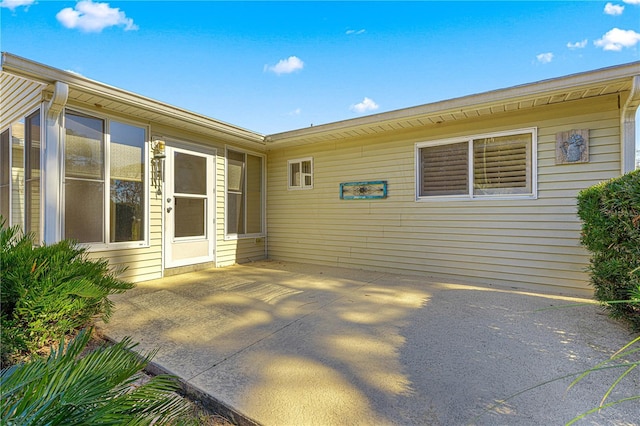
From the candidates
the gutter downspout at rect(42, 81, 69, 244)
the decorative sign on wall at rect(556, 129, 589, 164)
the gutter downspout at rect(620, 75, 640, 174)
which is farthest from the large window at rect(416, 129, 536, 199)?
the gutter downspout at rect(42, 81, 69, 244)

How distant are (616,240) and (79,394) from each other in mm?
3631

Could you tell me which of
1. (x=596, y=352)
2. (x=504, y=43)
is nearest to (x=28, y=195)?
(x=596, y=352)

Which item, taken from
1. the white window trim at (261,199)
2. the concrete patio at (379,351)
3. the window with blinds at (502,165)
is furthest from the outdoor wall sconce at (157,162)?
the window with blinds at (502,165)

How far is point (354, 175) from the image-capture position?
5520 mm

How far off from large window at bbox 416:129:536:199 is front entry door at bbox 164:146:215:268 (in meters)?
3.69

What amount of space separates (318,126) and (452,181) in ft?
7.82

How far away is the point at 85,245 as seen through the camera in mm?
3900

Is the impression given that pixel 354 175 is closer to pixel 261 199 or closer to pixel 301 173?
pixel 301 173

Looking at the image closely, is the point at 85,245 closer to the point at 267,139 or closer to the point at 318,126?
the point at 267,139

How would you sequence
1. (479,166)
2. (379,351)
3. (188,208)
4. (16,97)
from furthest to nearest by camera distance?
1. (188,208)
2. (479,166)
3. (16,97)
4. (379,351)

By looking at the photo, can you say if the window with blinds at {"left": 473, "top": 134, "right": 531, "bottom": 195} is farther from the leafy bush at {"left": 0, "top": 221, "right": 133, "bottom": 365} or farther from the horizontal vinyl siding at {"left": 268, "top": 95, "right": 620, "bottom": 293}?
the leafy bush at {"left": 0, "top": 221, "right": 133, "bottom": 365}

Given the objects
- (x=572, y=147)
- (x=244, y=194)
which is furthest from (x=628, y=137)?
(x=244, y=194)

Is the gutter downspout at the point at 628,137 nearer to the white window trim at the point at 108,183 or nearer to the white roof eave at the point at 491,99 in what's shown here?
the white roof eave at the point at 491,99

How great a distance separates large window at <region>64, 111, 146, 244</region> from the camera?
3.82m
